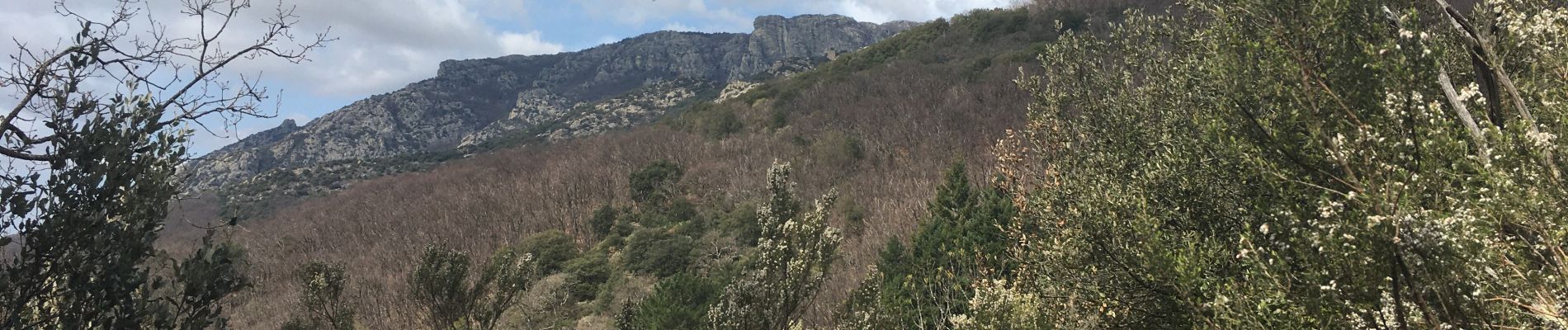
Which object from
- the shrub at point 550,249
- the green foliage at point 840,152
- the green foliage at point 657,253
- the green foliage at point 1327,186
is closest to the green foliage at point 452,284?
the green foliage at point 1327,186

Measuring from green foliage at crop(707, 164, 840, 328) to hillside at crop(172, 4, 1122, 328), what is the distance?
1020 cm

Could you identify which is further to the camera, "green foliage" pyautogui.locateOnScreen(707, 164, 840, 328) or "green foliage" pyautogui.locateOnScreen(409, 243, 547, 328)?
"green foliage" pyautogui.locateOnScreen(409, 243, 547, 328)

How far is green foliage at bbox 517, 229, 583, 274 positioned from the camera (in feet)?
91.5

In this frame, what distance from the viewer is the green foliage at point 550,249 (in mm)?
27875

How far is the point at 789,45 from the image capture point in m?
183

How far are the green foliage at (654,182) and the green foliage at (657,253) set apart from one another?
684cm

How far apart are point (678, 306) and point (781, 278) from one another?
9543 mm

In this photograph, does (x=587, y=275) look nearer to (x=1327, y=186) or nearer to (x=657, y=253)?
(x=657, y=253)

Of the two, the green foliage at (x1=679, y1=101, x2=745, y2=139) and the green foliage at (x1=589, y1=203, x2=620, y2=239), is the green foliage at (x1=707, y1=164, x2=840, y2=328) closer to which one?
the green foliage at (x1=589, y1=203, x2=620, y2=239)

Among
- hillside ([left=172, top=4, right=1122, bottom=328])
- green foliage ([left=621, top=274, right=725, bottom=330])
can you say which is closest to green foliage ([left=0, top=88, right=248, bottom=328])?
green foliage ([left=621, top=274, right=725, bottom=330])

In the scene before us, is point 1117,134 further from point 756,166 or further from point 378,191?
point 378,191

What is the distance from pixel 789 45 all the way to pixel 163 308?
183 m

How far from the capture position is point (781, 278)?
20.8ft

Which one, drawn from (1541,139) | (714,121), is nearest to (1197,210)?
(1541,139)
